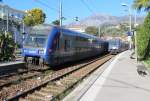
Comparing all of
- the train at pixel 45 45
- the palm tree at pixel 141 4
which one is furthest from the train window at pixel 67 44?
the palm tree at pixel 141 4

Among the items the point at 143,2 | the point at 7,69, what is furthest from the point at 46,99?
the point at 143,2

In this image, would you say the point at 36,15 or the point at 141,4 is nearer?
the point at 141,4

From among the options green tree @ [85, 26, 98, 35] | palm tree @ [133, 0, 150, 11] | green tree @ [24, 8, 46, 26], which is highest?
green tree @ [24, 8, 46, 26]

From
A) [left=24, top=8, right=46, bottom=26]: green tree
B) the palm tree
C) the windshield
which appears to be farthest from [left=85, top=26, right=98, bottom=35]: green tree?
the windshield

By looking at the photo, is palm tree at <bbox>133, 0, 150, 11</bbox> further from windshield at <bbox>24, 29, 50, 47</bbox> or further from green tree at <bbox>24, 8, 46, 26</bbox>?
green tree at <bbox>24, 8, 46, 26</bbox>

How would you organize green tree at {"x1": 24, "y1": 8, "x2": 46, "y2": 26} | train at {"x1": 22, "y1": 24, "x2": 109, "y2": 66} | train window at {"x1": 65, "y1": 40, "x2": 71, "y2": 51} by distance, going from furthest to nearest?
1. green tree at {"x1": 24, "y1": 8, "x2": 46, "y2": 26}
2. train window at {"x1": 65, "y1": 40, "x2": 71, "y2": 51}
3. train at {"x1": 22, "y1": 24, "x2": 109, "y2": 66}

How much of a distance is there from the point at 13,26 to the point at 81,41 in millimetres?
50366

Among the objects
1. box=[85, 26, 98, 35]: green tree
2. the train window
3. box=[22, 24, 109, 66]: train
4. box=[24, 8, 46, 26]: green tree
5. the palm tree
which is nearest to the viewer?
box=[22, 24, 109, 66]: train

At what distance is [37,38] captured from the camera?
2466 centimetres

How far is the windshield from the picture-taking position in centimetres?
2430

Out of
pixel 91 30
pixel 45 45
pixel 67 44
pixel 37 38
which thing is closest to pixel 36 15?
pixel 91 30

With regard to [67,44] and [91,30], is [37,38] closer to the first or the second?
[67,44]

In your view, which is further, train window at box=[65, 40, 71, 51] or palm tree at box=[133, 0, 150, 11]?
palm tree at box=[133, 0, 150, 11]

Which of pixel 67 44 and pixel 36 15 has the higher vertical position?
pixel 36 15
